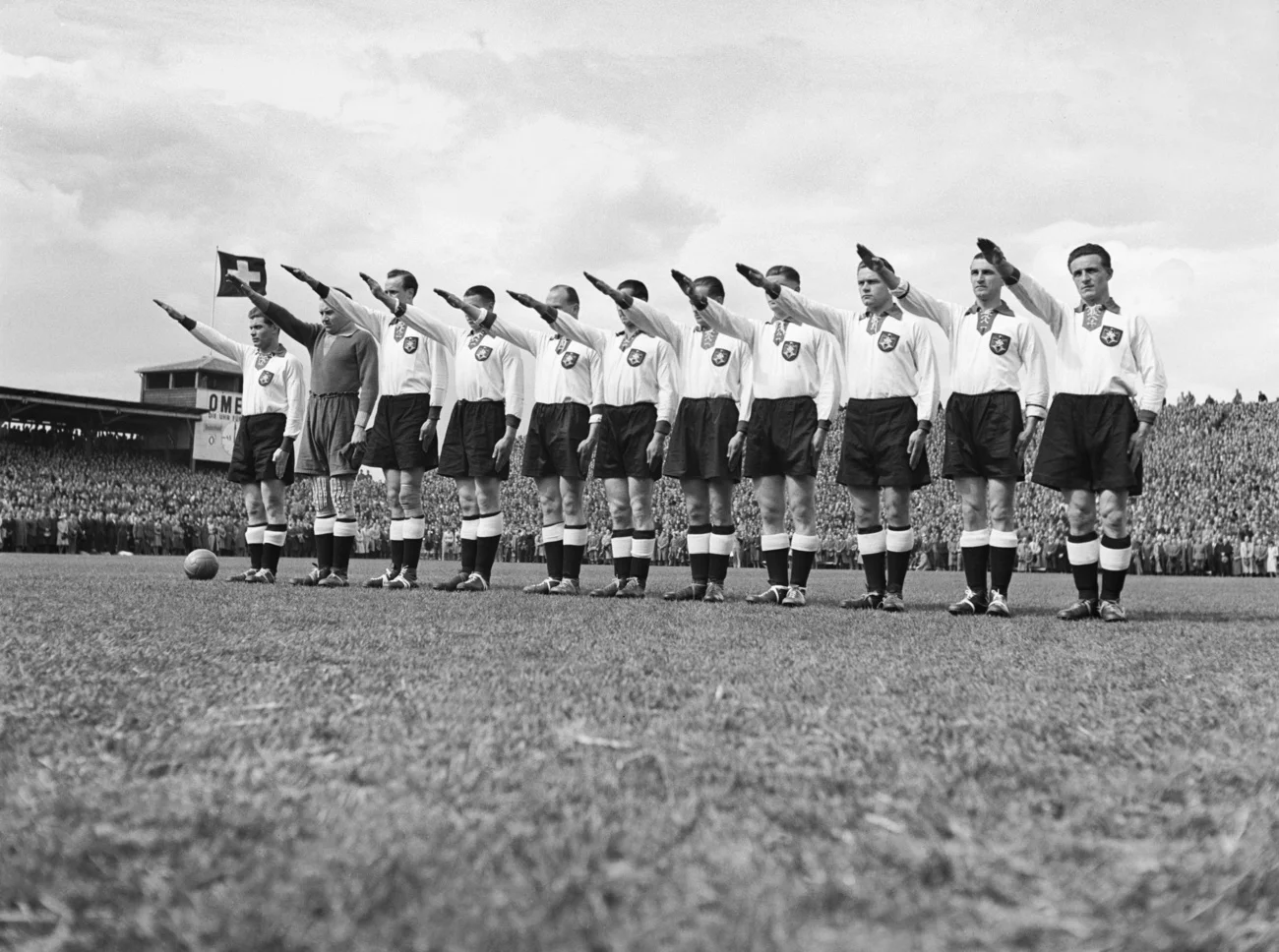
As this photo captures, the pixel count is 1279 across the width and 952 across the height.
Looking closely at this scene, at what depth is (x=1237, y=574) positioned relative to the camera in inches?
1048

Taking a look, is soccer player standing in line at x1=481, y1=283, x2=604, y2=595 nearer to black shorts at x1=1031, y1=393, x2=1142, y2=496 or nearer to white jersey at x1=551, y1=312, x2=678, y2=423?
white jersey at x1=551, y1=312, x2=678, y2=423

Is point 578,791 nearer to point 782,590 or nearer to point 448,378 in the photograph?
point 782,590

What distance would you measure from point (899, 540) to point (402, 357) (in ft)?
12.9

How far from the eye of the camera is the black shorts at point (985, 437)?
657cm

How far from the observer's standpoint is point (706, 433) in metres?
7.64

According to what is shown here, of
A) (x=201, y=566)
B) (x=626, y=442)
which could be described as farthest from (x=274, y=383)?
(x=626, y=442)

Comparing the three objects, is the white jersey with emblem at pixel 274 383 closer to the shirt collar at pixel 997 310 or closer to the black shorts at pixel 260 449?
the black shorts at pixel 260 449

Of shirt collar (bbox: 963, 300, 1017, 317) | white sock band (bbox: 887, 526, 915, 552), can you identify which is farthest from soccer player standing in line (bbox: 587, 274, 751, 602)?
shirt collar (bbox: 963, 300, 1017, 317)

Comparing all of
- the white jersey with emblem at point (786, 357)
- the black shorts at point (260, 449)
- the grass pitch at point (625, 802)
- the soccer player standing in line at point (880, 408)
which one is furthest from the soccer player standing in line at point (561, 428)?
the grass pitch at point (625, 802)

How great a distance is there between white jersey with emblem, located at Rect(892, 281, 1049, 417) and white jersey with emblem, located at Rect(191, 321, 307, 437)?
4998 mm

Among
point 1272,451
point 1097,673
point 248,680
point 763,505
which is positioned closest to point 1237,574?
point 1272,451

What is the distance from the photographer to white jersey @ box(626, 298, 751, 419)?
7646mm

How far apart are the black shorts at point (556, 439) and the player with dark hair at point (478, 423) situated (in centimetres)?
17

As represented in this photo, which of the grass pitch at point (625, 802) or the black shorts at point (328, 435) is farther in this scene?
the black shorts at point (328, 435)
